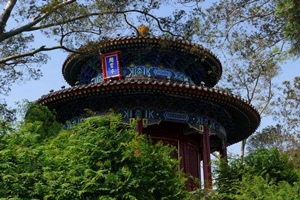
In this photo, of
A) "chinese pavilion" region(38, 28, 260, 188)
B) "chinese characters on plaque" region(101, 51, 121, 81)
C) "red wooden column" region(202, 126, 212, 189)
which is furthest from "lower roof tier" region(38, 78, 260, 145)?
"chinese characters on plaque" region(101, 51, 121, 81)

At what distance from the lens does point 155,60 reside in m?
16.0

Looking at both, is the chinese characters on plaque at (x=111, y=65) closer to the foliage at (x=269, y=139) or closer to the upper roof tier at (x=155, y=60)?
the upper roof tier at (x=155, y=60)

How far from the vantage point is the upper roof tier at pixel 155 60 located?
604 inches

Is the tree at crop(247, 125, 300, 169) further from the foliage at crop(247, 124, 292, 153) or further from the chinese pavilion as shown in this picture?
the chinese pavilion

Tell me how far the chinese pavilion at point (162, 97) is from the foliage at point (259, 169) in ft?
4.47

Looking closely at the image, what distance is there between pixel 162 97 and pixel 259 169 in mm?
4101

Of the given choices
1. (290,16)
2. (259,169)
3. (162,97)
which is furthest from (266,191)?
(162,97)

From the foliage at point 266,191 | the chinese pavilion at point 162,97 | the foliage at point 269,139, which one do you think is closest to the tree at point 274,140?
the foliage at point 269,139

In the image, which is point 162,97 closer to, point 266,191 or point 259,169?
point 259,169

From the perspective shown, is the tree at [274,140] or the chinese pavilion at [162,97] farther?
the tree at [274,140]

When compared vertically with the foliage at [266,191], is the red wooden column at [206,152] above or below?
above

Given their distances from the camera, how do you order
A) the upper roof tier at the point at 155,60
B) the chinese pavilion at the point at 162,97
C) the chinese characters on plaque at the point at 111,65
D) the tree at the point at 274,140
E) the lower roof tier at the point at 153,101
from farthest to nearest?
the tree at the point at 274,140 → the chinese characters on plaque at the point at 111,65 → the upper roof tier at the point at 155,60 → the chinese pavilion at the point at 162,97 → the lower roof tier at the point at 153,101

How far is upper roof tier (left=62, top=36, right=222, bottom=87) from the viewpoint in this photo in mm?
15344

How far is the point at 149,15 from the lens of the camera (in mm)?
12461
